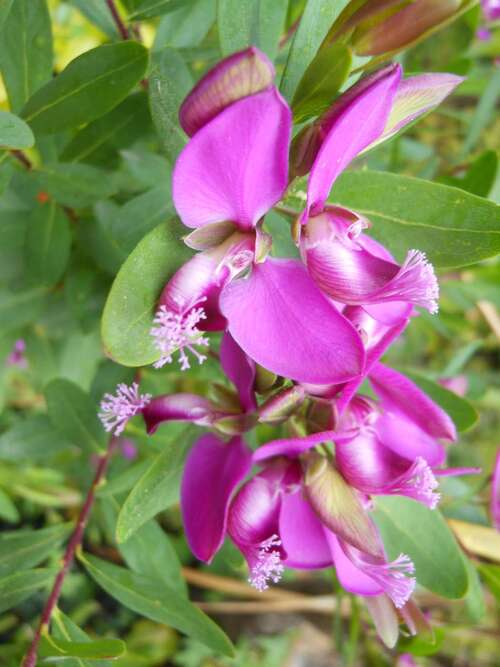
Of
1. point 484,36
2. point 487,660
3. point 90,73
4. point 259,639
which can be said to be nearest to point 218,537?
point 90,73

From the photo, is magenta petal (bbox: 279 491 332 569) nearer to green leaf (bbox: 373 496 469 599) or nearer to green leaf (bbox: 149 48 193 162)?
green leaf (bbox: 373 496 469 599)


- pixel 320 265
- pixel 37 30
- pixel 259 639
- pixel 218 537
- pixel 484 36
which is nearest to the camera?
pixel 320 265

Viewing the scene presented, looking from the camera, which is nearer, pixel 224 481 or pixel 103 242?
pixel 224 481

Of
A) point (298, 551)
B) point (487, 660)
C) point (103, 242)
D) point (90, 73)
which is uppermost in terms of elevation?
point (90, 73)

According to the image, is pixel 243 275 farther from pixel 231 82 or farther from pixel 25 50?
pixel 25 50

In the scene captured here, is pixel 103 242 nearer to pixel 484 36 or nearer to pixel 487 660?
pixel 484 36

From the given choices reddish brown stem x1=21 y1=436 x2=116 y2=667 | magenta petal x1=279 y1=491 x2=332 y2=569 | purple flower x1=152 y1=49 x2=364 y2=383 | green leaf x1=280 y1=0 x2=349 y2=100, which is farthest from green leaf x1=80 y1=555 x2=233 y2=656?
green leaf x1=280 y1=0 x2=349 y2=100
